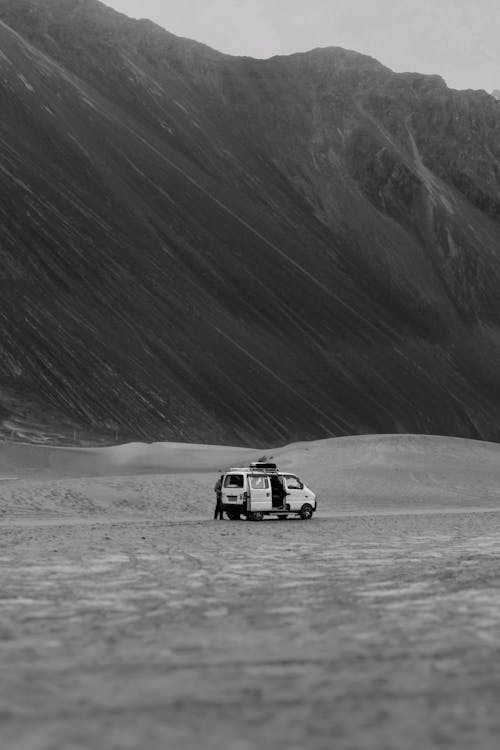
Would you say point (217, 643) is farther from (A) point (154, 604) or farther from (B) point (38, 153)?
(B) point (38, 153)

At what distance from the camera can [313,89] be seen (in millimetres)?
135625

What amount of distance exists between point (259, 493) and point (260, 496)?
0.09 m

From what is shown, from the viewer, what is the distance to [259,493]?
2950 cm

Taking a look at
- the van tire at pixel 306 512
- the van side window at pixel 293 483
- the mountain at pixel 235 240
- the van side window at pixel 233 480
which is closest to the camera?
the van side window at pixel 233 480

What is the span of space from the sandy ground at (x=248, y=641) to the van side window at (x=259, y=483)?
8149 mm

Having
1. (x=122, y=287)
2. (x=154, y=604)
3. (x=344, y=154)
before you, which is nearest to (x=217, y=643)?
(x=154, y=604)

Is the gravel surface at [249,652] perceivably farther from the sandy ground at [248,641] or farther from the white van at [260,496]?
the white van at [260,496]

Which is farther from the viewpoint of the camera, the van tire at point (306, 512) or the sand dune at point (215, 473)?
the sand dune at point (215, 473)

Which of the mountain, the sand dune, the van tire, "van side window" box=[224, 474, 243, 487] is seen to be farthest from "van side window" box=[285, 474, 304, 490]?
the mountain

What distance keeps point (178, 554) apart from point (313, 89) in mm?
126077

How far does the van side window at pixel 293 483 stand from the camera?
30.4 meters

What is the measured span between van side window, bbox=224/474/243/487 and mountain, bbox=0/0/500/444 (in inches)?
1675

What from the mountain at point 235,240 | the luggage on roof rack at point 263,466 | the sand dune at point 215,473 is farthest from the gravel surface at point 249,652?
the mountain at point 235,240

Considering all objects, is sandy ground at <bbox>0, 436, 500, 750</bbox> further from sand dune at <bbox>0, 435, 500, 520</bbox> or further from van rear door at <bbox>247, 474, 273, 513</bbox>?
sand dune at <bbox>0, 435, 500, 520</bbox>
